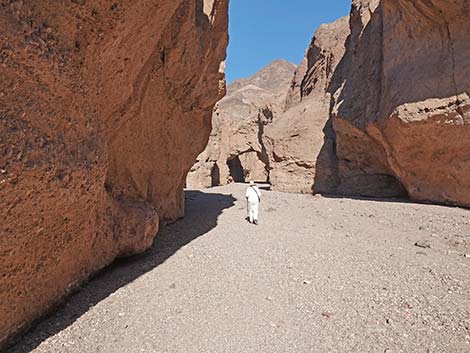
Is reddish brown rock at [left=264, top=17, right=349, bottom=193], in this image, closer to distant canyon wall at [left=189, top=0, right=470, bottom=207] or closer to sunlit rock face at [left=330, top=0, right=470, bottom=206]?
distant canyon wall at [left=189, top=0, right=470, bottom=207]

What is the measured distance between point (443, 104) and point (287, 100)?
1134 centimetres

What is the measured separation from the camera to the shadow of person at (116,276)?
2.26m

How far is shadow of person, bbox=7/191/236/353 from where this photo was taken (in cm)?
226

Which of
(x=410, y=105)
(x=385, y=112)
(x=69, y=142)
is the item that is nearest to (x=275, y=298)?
(x=69, y=142)

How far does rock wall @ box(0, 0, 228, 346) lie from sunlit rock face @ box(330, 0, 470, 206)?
7.71m

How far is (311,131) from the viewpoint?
Answer: 1412cm

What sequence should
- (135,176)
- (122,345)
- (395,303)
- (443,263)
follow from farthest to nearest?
(135,176), (443,263), (395,303), (122,345)

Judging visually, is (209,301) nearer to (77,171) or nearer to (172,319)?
(172,319)

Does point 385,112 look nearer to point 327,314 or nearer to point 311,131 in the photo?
point 311,131

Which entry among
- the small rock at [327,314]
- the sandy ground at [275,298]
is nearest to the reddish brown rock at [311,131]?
the sandy ground at [275,298]

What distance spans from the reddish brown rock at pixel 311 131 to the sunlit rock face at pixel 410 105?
1.56m

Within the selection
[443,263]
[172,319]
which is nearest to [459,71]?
[443,263]

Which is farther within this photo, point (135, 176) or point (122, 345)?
point (135, 176)

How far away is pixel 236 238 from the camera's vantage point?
502 cm
